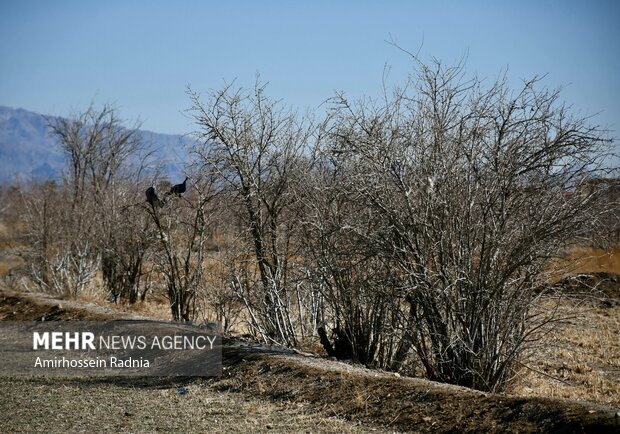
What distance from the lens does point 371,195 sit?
10672mm

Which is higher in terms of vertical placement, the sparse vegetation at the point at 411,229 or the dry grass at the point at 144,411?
the sparse vegetation at the point at 411,229

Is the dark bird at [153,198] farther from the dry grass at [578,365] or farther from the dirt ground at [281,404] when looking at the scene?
the dry grass at [578,365]

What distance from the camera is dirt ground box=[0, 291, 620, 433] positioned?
859 centimetres

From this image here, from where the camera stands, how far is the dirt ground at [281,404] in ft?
28.2

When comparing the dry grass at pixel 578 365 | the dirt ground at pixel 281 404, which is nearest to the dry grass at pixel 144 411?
the dirt ground at pixel 281 404

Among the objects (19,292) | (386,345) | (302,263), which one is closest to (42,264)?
(19,292)

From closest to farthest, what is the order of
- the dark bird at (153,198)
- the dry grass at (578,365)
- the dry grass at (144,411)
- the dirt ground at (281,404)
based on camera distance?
the dirt ground at (281,404)
the dry grass at (144,411)
the dry grass at (578,365)
the dark bird at (153,198)

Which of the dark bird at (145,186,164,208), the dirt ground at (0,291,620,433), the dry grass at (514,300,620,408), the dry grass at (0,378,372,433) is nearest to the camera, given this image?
the dirt ground at (0,291,620,433)

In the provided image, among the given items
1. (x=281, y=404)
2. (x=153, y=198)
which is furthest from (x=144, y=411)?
(x=153, y=198)

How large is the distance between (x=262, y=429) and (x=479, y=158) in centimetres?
457

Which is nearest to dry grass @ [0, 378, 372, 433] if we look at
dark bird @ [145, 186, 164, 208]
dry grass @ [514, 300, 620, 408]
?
dry grass @ [514, 300, 620, 408]

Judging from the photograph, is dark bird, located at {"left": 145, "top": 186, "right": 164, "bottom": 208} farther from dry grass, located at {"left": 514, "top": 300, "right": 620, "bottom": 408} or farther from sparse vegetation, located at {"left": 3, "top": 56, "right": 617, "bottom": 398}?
dry grass, located at {"left": 514, "top": 300, "right": 620, "bottom": 408}

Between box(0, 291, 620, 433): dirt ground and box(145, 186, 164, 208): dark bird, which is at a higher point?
box(145, 186, 164, 208): dark bird

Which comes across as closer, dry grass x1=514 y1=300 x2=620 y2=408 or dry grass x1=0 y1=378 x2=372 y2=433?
dry grass x1=0 y1=378 x2=372 y2=433
